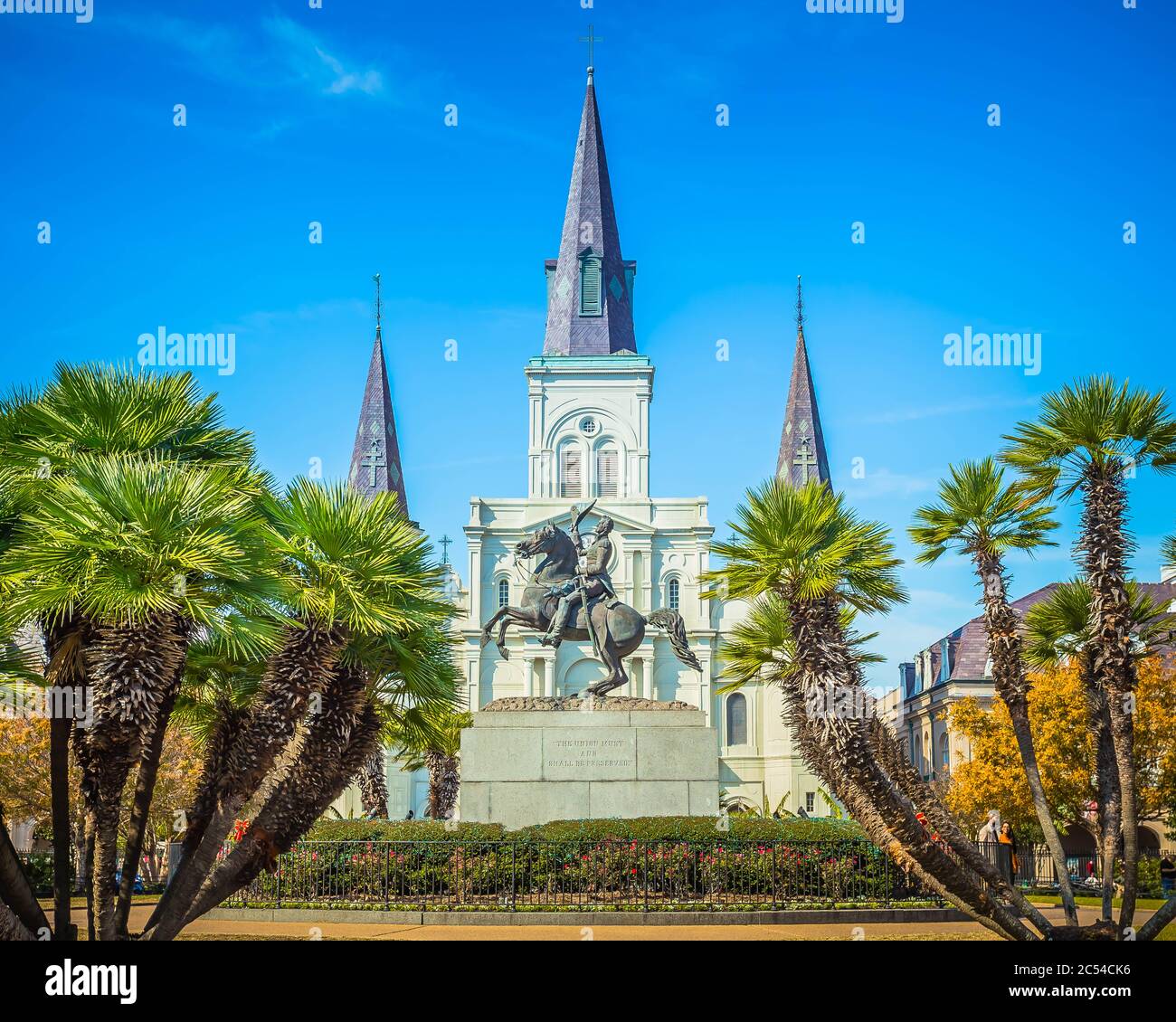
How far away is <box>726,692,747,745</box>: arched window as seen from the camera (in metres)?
96.0

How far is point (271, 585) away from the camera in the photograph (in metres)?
12.9

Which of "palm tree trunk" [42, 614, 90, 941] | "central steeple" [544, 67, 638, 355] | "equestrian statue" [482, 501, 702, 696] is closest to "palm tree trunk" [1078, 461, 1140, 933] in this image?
"palm tree trunk" [42, 614, 90, 941]

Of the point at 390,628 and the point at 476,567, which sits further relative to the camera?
the point at 476,567

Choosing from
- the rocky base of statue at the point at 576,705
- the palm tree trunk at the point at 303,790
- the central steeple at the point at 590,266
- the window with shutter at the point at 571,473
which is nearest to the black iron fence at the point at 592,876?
the rocky base of statue at the point at 576,705

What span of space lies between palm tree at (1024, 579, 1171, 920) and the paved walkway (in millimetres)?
2728

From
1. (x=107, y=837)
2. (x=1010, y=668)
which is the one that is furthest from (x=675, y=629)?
(x=107, y=837)

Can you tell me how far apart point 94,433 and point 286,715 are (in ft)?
12.0

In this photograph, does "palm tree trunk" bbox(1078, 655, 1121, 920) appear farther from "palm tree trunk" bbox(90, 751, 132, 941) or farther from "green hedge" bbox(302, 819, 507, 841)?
"palm tree trunk" bbox(90, 751, 132, 941)

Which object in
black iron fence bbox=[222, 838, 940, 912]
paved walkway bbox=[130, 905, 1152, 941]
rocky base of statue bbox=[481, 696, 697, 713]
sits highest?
rocky base of statue bbox=[481, 696, 697, 713]

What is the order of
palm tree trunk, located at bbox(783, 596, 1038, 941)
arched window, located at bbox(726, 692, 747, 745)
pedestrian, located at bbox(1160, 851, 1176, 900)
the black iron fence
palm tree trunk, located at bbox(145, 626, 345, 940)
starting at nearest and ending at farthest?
palm tree trunk, located at bbox(145, 626, 345, 940), palm tree trunk, located at bbox(783, 596, 1038, 941), the black iron fence, pedestrian, located at bbox(1160, 851, 1176, 900), arched window, located at bbox(726, 692, 747, 745)

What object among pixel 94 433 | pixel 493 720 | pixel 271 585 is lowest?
pixel 493 720
